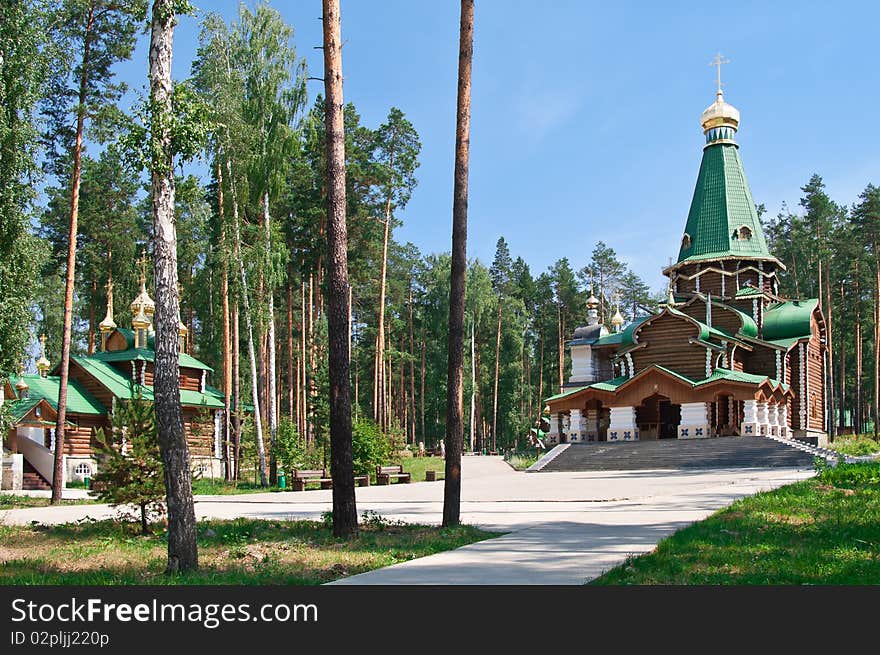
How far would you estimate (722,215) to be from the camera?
39625mm

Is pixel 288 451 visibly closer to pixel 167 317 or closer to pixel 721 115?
pixel 167 317

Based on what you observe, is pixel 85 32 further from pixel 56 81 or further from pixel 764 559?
pixel 764 559

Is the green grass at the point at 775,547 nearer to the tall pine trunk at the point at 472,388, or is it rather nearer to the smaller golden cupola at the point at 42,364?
the smaller golden cupola at the point at 42,364

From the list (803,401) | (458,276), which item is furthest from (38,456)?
(803,401)

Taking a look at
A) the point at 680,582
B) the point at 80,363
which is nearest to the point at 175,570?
the point at 680,582

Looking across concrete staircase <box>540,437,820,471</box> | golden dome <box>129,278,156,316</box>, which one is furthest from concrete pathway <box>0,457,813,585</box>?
golden dome <box>129,278,156,316</box>

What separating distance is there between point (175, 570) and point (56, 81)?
1608 cm

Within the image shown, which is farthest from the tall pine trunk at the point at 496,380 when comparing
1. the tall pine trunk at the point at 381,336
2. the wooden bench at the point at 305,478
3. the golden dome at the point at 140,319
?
the wooden bench at the point at 305,478

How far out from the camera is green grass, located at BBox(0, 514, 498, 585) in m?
7.54

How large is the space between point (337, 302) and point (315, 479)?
51.5ft

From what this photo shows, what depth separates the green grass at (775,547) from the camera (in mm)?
6336

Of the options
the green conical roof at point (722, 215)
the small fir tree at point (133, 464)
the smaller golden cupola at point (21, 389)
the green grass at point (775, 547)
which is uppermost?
the green conical roof at point (722, 215)

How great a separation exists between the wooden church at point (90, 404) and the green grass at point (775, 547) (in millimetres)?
21815

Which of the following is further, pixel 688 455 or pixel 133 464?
pixel 688 455
